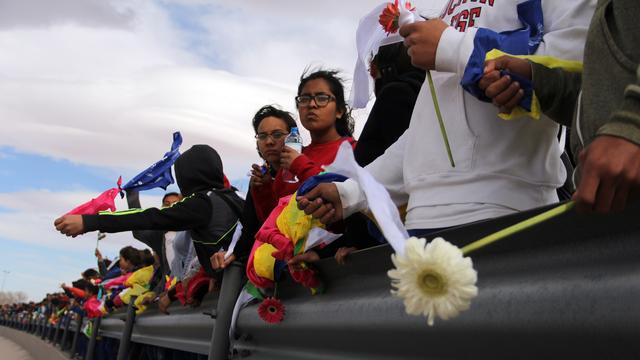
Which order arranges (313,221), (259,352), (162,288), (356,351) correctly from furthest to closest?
(162,288)
(259,352)
(313,221)
(356,351)

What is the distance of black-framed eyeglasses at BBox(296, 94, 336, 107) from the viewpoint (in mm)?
3930

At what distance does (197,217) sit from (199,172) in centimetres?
42

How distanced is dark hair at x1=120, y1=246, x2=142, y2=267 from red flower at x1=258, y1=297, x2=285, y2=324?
7.38m

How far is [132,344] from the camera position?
677 cm

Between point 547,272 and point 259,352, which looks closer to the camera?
point 547,272

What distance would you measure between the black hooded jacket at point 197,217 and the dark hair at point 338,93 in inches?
43.8

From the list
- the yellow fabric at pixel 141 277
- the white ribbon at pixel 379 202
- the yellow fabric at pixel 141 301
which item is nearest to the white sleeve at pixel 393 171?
the white ribbon at pixel 379 202

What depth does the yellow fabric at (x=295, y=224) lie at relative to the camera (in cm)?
284

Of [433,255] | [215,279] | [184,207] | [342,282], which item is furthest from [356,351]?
[184,207]

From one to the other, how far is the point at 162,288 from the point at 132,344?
24.7 inches

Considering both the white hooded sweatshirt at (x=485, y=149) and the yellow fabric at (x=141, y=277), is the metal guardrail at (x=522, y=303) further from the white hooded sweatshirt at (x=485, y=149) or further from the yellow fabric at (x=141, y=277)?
the yellow fabric at (x=141, y=277)

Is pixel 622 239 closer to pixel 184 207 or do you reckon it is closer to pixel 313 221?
pixel 313 221

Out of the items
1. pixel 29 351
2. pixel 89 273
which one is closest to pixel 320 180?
pixel 29 351

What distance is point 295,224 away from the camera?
2.85 m
